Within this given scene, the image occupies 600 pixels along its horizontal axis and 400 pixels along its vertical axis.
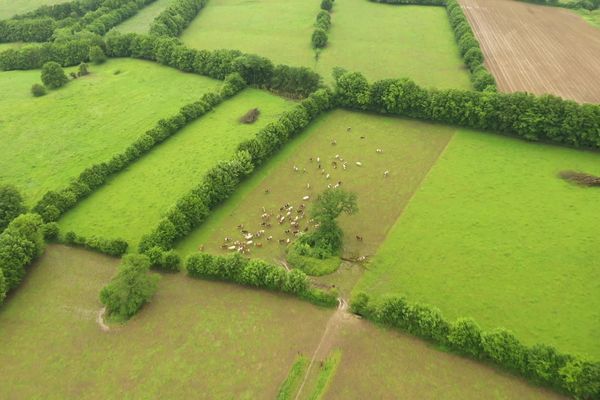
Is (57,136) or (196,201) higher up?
(196,201)

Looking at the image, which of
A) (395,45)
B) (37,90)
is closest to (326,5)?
(395,45)

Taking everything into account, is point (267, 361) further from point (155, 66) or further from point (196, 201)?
point (155, 66)

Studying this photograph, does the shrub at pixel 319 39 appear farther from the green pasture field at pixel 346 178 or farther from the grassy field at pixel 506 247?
the grassy field at pixel 506 247

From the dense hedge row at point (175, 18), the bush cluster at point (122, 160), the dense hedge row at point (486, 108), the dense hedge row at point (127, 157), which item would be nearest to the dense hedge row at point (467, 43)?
the dense hedge row at point (486, 108)

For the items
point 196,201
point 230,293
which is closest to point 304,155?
point 196,201

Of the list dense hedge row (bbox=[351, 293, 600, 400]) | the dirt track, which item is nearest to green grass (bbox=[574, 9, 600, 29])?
the dirt track
